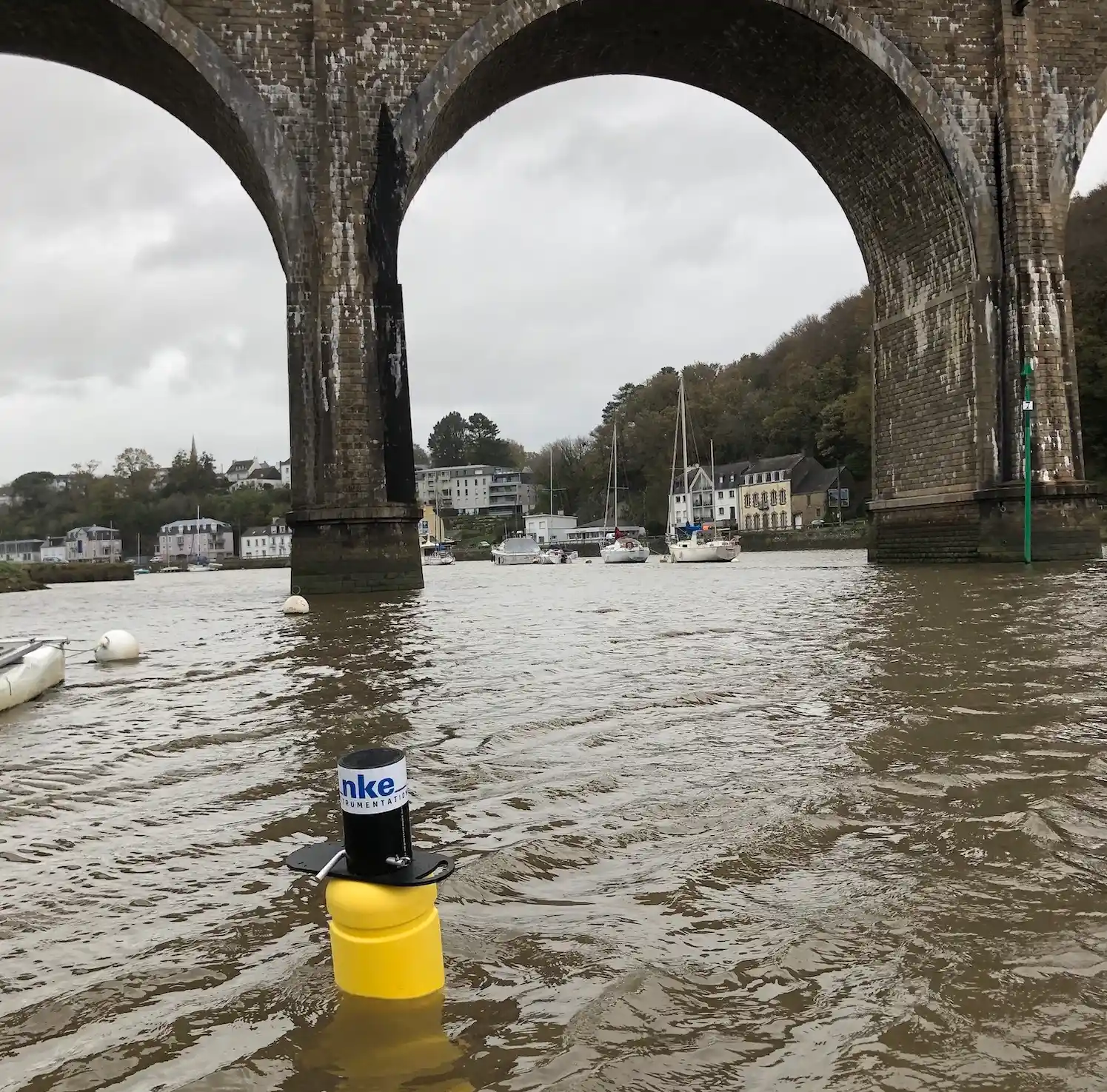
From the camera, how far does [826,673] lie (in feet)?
20.5

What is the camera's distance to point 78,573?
170ft

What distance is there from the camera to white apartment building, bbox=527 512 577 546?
10819 centimetres

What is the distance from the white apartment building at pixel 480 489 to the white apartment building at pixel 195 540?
1067 inches

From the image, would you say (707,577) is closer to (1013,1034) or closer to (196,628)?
(196,628)

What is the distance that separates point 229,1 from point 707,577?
52.2 ft

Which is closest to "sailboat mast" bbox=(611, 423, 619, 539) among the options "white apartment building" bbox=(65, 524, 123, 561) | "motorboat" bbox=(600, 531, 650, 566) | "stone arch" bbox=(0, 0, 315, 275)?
"motorboat" bbox=(600, 531, 650, 566)

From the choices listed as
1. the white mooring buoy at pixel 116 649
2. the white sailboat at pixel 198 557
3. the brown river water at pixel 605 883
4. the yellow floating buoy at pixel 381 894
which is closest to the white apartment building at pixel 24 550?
the white sailboat at pixel 198 557

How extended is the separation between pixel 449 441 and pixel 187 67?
13737 centimetres

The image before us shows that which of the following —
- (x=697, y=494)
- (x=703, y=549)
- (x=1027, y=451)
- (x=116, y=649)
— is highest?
(x=697, y=494)

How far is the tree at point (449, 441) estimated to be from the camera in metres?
153

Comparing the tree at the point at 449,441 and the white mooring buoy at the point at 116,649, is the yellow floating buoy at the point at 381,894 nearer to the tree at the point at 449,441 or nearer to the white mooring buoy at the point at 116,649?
the white mooring buoy at the point at 116,649

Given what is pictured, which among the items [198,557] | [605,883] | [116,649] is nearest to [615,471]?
[198,557]

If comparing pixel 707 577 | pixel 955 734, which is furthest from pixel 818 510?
pixel 955 734

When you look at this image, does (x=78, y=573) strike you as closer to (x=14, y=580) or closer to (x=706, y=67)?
(x=14, y=580)
